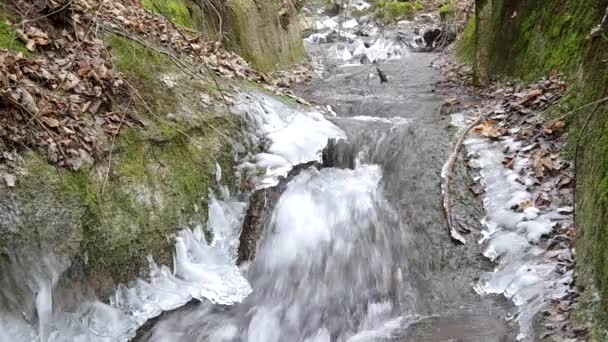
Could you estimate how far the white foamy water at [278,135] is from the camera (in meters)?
5.66

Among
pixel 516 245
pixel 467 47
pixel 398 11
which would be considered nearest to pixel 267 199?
pixel 516 245

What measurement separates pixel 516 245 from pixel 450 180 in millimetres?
1162

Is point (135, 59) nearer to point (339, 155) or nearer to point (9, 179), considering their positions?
point (9, 179)

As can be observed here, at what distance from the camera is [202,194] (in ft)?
16.2

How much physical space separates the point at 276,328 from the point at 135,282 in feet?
3.74

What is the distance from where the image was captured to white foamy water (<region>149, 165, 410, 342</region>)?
4.13 metres

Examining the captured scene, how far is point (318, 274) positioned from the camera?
4730mm

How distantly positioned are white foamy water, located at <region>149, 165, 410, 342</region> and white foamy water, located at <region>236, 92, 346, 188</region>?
24 centimetres

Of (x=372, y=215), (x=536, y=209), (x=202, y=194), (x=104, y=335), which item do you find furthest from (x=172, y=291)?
(x=536, y=209)

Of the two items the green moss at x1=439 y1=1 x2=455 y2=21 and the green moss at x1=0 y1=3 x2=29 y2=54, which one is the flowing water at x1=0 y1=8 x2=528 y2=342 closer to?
the green moss at x1=0 y1=3 x2=29 y2=54

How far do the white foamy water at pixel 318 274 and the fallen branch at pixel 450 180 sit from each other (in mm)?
487

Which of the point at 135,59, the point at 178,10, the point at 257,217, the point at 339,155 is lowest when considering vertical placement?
the point at 257,217

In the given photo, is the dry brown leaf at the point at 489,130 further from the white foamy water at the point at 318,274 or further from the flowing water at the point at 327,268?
the white foamy water at the point at 318,274

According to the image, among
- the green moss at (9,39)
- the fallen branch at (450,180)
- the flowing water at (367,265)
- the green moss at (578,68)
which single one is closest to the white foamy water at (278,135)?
the flowing water at (367,265)
